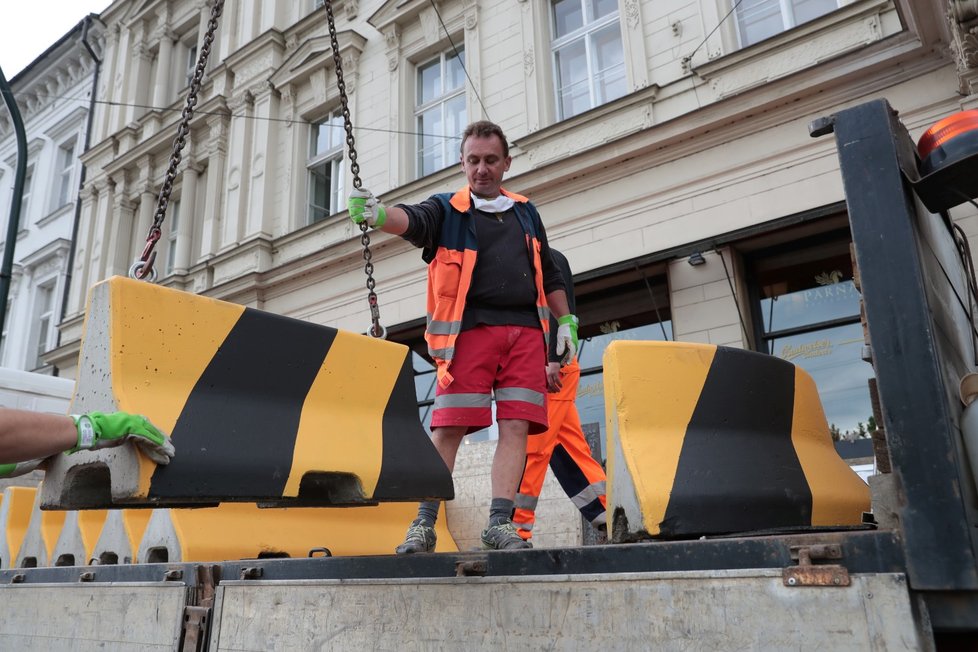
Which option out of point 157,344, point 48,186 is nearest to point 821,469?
point 157,344

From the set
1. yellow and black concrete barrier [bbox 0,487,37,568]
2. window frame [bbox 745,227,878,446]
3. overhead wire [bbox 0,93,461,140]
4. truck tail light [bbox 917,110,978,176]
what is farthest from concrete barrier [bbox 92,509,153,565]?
overhead wire [bbox 0,93,461,140]

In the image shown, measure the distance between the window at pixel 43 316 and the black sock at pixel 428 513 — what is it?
60.0 feet

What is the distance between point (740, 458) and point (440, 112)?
376 inches

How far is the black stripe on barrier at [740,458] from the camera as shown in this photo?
2121 mm

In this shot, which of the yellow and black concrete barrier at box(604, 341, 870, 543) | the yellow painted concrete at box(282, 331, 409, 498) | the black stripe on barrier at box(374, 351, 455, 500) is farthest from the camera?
the black stripe on barrier at box(374, 351, 455, 500)

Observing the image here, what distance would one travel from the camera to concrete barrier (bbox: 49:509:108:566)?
13.7 feet

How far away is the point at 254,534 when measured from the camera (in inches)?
139

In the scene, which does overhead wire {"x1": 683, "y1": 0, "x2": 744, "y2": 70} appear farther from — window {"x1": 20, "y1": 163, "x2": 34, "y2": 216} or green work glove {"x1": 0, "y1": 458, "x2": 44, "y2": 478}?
window {"x1": 20, "y1": 163, "x2": 34, "y2": 216}

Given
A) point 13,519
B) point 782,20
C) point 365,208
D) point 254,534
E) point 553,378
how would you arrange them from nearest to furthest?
point 365,208 → point 553,378 → point 254,534 → point 13,519 → point 782,20

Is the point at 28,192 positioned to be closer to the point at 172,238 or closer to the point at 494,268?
the point at 172,238

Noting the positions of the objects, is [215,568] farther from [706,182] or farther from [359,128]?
[359,128]

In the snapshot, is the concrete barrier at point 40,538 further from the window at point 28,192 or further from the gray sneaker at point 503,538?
the window at point 28,192

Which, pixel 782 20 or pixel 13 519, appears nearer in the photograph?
pixel 13 519

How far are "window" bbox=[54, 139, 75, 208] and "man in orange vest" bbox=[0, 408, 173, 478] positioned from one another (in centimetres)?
1899
